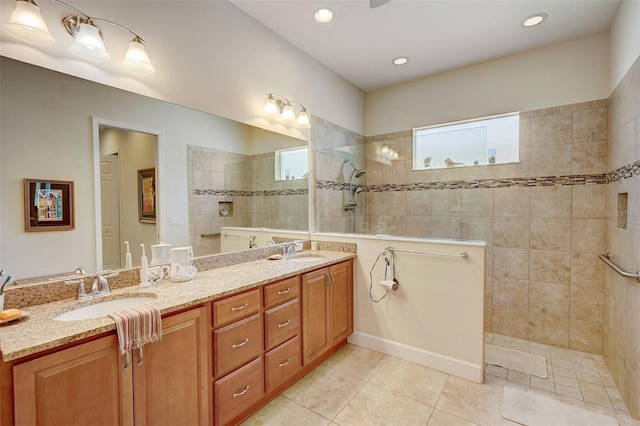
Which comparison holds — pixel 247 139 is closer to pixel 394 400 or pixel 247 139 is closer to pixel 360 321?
pixel 360 321

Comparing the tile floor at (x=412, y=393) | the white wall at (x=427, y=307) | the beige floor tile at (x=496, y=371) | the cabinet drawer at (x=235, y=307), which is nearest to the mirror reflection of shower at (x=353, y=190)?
the white wall at (x=427, y=307)

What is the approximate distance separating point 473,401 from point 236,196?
92.9 inches

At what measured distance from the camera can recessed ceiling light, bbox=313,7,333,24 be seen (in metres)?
2.37

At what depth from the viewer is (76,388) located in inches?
44.3

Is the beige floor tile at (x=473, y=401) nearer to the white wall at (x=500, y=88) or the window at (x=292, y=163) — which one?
the window at (x=292, y=163)

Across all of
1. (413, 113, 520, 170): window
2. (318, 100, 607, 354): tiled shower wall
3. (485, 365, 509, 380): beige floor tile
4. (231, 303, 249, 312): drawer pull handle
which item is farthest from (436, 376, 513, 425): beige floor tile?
(413, 113, 520, 170): window

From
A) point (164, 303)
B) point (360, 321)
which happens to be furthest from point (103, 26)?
point (360, 321)

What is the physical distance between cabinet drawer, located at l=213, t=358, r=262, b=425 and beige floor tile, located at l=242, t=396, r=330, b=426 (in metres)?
0.14

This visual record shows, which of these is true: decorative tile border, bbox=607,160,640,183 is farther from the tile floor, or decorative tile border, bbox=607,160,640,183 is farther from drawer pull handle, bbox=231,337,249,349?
drawer pull handle, bbox=231,337,249,349

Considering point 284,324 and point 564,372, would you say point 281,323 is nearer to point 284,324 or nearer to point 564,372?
point 284,324

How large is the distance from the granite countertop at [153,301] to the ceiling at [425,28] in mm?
2079

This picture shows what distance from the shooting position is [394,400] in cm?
205

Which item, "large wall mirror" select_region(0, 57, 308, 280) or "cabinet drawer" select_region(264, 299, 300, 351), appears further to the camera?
"cabinet drawer" select_region(264, 299, 300, 351)

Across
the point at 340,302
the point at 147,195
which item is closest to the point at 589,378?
the point at 340,302
